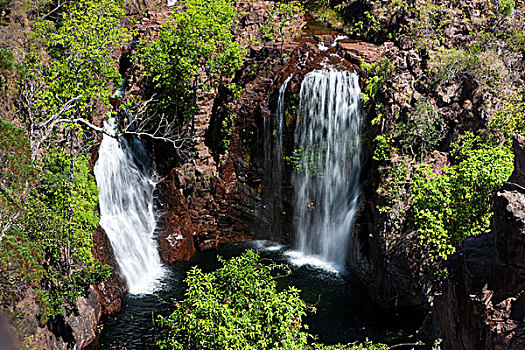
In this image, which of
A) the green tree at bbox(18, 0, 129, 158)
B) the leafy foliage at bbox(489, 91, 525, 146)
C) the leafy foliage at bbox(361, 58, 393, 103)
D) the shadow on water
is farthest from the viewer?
the leafy foliage at bbox(361, 58, 393, 103)

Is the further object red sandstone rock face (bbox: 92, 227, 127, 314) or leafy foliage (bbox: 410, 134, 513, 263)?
red sandstone rock face (bbox: 92, 227, 127, 314)

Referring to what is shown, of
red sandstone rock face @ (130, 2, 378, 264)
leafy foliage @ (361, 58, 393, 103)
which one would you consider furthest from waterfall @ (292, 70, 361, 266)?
red sandstone rock face @ (130, 2, 378, 264)

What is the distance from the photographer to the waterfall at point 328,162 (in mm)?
22859

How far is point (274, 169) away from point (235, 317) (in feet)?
52.0

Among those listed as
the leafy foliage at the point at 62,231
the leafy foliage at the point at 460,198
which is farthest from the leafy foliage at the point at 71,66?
the leafy foliage at the point at 460,198

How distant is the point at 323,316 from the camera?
1875 centimetres

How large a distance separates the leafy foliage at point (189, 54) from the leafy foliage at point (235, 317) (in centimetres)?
1565

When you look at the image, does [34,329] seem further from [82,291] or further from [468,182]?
[468,182]

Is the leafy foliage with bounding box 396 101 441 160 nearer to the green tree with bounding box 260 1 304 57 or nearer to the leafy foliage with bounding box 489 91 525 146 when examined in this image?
the leafy foliage with bounding box 489 91 525 146

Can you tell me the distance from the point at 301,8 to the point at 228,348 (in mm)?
24244

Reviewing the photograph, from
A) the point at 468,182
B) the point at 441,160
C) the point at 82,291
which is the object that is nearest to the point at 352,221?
the point at 441,160

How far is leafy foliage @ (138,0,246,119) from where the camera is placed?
2419 cm

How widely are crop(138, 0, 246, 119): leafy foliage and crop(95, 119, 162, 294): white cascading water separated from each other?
10.9ft

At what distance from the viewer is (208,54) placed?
2450cm
